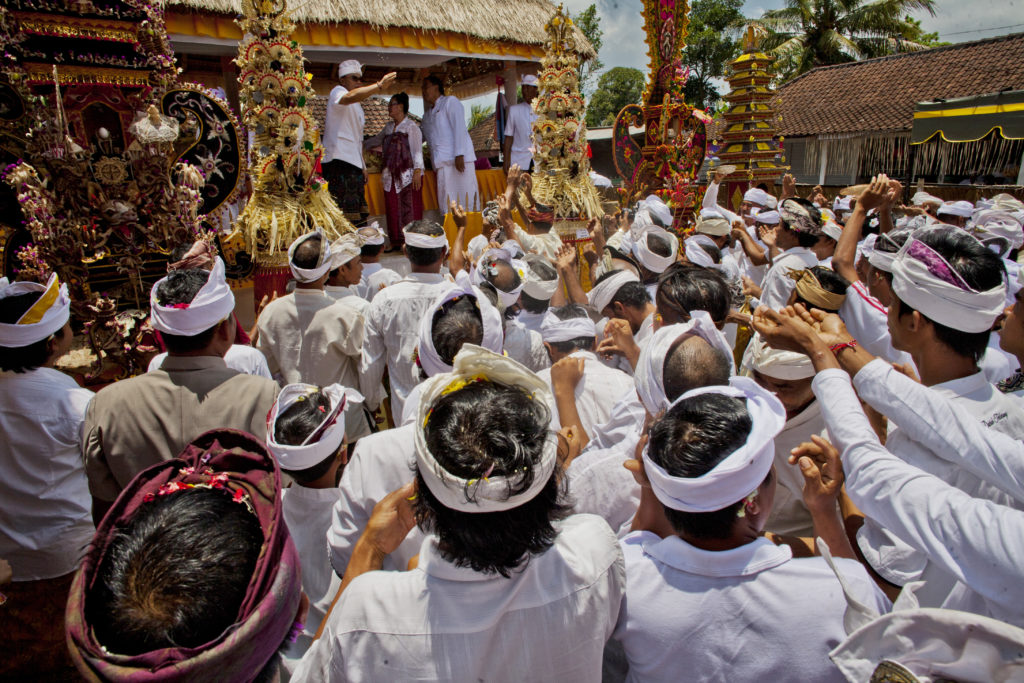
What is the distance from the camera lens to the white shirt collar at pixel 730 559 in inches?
49.3

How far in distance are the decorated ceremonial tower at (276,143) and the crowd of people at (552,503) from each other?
274cm

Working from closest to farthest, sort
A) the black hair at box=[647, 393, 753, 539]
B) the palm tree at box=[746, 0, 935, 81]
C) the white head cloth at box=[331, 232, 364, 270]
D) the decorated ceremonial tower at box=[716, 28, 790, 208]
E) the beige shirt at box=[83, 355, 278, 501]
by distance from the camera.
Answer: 1. the black hair at box=[647, 393, 753, 539]
2. the beige shirt at box=[83, 355, 278, 501]
3. the white head cloth at box=[331, 232, 364, 270]
4. the decorated ceremonial tower at box=[716, 28, 790, 208]
5. the palm tree at box=[746, 0, 935, 81]

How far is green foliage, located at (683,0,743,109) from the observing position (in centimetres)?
3403

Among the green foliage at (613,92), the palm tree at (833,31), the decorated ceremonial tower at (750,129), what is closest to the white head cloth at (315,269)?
the decorated ceremonial tower at (750,129)

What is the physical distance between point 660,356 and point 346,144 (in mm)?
5844

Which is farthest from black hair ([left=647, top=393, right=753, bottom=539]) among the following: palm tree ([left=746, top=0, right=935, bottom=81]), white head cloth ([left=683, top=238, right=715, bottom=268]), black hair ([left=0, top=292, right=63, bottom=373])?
palm tree ([left=746, top=0, right=935, bottom=81])

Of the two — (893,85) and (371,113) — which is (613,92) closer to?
(893,85)

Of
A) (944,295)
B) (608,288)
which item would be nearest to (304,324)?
(608,288)

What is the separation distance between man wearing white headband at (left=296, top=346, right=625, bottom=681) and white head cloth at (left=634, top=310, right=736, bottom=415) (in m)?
0.62

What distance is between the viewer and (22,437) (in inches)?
87.5

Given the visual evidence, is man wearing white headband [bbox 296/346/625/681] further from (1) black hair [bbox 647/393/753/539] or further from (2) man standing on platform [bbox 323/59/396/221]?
(2) man standing on platform [bbox 323/59/396/221]

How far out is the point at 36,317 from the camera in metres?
2.23

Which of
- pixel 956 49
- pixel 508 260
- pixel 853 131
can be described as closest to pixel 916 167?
pixel 853 131

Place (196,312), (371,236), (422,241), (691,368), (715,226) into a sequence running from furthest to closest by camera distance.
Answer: (715,226) → (371,236) → (422,241) → (196,312) → (691,368)
